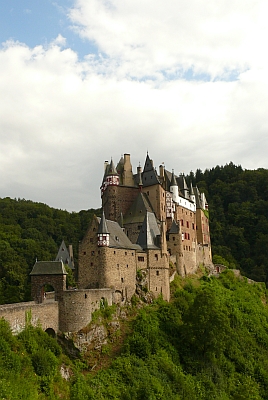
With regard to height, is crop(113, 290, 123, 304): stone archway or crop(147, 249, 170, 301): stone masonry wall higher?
crop(147, 249, 170, 301): stone masonry wall

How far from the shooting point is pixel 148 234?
173ft

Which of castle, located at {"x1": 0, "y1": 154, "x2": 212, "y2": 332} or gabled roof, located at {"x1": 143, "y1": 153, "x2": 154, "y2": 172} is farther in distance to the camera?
gabled roof, located at {"x1": 143, "y1": 153, "x2": 154, "y2": 172}

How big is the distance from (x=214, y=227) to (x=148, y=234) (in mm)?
60166

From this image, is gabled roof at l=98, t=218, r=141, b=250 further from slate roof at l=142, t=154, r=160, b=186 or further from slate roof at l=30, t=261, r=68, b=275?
slate roof at l=142, t=154, r=160, b=186

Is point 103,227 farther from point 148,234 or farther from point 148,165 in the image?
point 148,165

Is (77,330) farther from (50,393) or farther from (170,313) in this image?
(170,313)

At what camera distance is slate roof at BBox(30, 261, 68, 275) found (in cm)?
4025

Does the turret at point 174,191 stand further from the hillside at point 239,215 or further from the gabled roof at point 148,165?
the hillside at point 239,215

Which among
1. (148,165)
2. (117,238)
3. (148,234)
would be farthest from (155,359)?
(148,165)

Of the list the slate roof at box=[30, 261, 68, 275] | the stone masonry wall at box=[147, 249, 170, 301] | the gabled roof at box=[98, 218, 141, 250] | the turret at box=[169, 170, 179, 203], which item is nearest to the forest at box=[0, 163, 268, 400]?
the stone masonry wall at box=[147, 249, 170, 301]

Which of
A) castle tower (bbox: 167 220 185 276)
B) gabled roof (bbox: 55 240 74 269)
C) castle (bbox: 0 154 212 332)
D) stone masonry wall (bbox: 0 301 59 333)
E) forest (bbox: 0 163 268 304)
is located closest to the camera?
stone masonry wall (bbox: 0 301 59 333)

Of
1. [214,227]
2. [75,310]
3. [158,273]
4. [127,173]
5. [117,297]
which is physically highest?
[127,173]

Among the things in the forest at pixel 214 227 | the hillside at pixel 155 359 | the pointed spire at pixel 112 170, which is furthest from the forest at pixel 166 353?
the pointed spire at pixel 112 170

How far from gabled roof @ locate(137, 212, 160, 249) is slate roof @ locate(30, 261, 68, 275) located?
13495 millimetres
